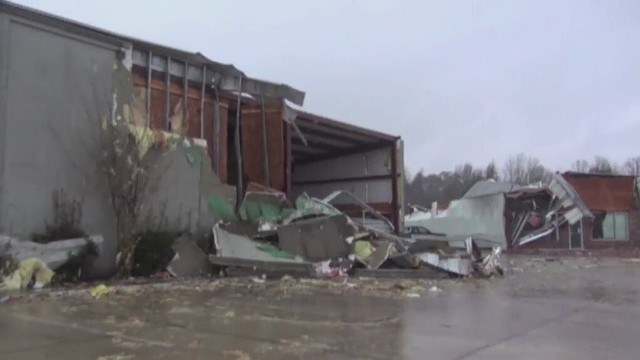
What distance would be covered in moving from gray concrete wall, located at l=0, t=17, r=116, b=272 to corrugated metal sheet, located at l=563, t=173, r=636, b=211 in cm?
2971

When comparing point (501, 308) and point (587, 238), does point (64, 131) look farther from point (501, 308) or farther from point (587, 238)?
point (587, 238)

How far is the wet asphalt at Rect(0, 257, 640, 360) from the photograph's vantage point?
5602mm

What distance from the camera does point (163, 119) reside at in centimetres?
1427

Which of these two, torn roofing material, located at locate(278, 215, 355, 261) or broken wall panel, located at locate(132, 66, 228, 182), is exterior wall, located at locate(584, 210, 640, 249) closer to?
torn roofing material, located at locate(278, 215, 355, 261)

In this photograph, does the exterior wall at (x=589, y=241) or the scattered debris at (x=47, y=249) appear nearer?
the scattered debris at (x=47, y=249)

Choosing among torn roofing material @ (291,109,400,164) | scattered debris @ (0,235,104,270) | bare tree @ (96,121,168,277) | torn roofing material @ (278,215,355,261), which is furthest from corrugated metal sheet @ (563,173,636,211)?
scattered debris @ (0,235,104,270)

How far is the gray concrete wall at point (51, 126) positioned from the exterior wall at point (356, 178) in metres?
10.1

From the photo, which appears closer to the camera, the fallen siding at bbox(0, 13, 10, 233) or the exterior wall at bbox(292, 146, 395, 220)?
the fallen siding at bbox(0, 13, 10, 233)

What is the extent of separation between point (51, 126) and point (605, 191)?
32.6m

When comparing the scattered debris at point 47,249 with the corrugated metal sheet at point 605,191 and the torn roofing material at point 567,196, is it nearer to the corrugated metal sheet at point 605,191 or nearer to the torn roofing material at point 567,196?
the torn roofing material at point 567,196

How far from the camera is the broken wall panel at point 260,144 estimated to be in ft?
55.1

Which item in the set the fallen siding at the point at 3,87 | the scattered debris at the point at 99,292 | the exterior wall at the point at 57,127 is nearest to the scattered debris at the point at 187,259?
the exterior wall at the point at 57,127

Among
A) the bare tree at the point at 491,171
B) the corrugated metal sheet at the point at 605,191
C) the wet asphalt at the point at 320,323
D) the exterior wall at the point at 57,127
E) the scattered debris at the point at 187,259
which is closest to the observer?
the wet asphalt at the point at 320,323

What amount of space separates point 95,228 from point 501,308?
25.9 ft
